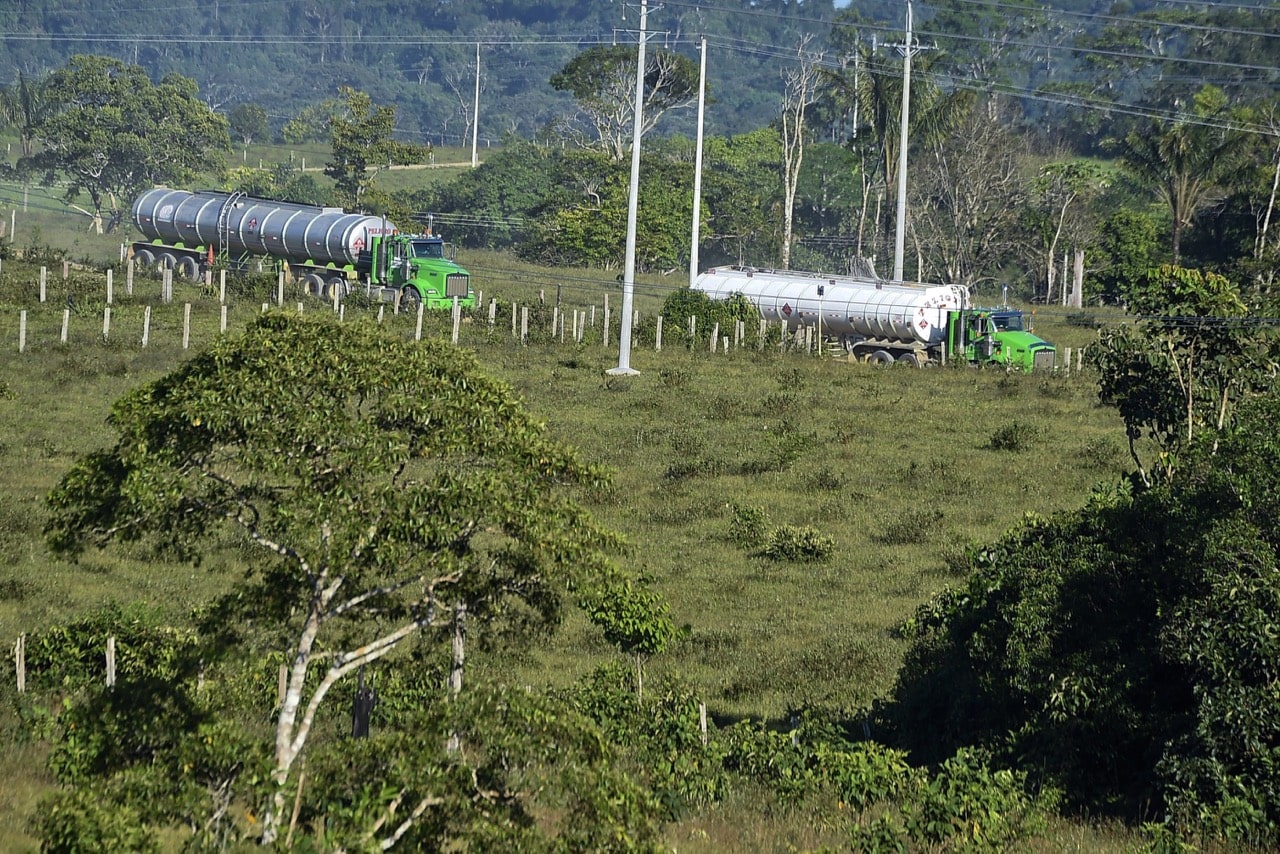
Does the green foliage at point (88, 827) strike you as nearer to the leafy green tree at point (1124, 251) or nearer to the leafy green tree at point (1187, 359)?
the leafy green tree at point (1187, 359)

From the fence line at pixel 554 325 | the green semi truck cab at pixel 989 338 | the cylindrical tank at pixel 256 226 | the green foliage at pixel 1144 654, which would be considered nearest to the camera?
the green foliage at pixel 1144 654

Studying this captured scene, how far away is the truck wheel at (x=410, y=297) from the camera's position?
5972 cm

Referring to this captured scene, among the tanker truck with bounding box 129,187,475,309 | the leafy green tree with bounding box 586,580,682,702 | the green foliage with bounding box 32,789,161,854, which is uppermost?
the tanker truck with bounding box 129,187,475,309

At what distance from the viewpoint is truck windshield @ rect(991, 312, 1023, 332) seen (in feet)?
185

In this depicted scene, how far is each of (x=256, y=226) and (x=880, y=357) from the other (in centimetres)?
2556

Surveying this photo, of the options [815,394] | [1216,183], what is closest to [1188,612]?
[815,394]

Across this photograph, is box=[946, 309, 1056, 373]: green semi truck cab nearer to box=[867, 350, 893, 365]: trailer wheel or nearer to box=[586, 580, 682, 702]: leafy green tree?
box=[867, 350, 893, 365]: trailer wheel

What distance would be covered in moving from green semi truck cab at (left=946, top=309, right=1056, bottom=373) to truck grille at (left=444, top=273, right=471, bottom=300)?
1793 cm

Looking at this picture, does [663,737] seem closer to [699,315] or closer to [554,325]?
[554,325]

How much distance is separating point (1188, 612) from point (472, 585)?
7.96 m

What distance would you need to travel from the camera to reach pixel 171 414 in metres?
12.8

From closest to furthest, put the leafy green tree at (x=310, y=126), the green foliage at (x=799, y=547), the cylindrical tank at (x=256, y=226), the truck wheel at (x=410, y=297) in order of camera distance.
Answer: the green foliage at (x=799, y=547), the truck wheel at (x=410, y=297), the cylindrical tank at (x=256, y=226), the leafy green tree at (x=310, y=126)

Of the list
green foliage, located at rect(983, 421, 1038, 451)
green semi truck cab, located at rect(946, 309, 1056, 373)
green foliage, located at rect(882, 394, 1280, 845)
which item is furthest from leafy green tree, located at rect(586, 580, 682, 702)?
green semi truck cab, located at rect(946, 309, 1056, 373)

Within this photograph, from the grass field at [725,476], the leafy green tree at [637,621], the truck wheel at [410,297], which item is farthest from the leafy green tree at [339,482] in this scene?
the truck wheel at [410,297]
